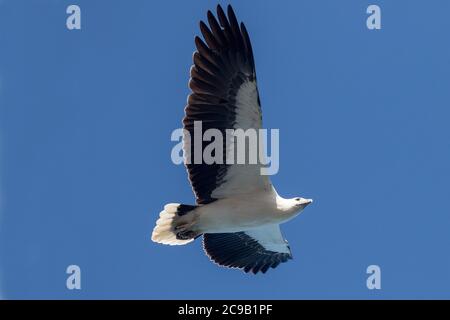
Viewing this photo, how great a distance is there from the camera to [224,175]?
16484 mm

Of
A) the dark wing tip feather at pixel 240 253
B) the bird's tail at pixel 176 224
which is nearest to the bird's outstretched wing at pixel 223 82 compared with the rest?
the bird's tail at pixel 176 224

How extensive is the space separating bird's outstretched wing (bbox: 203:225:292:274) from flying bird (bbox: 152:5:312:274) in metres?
0.02

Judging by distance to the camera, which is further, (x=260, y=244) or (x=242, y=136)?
(x=260, y=244)

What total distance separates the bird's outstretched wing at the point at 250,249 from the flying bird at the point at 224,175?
0.06 feet

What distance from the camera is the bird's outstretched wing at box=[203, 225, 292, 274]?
57.3 feet

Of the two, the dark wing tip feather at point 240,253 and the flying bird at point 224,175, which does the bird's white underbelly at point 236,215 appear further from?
the dark wing tip feather at point 240,253

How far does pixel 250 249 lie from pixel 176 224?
1.89 meters

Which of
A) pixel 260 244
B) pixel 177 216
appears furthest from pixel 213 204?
pixel 260 244
